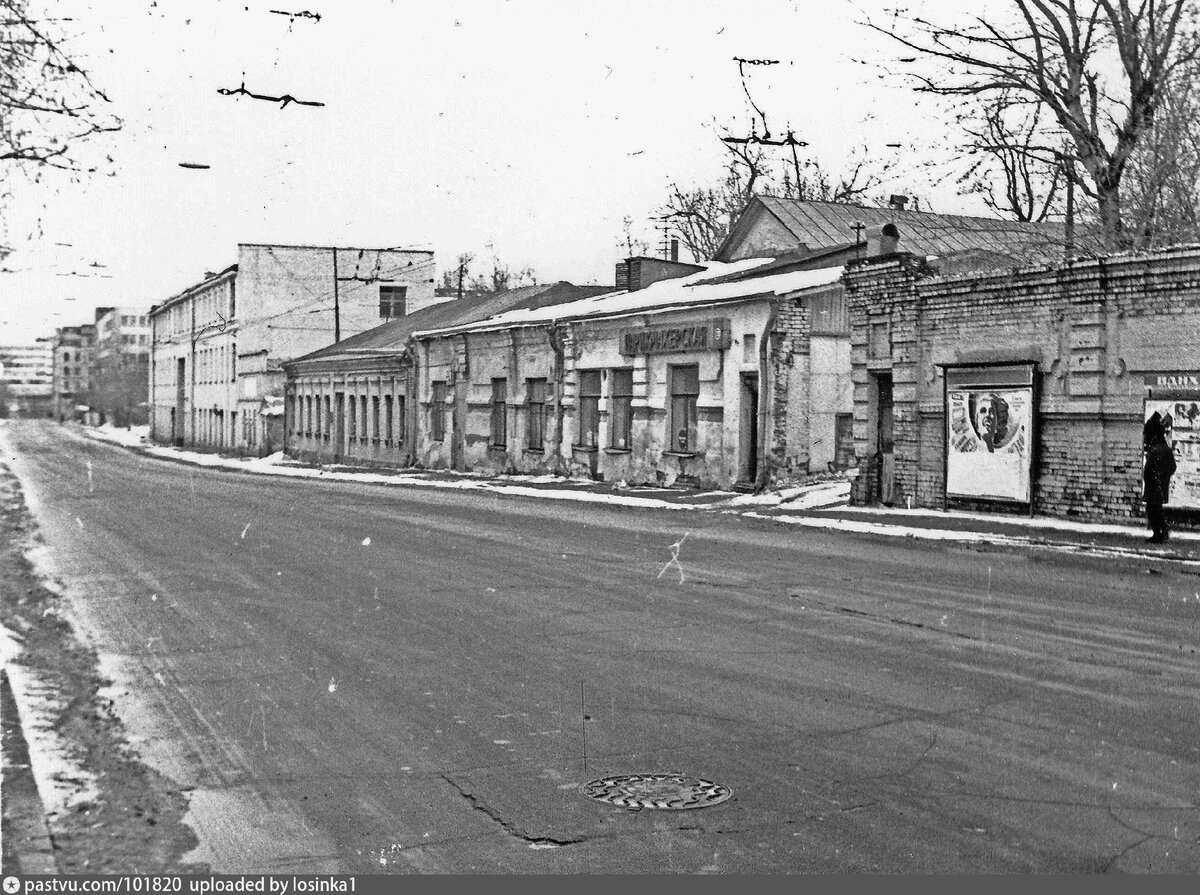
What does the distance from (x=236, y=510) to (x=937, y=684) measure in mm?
19135

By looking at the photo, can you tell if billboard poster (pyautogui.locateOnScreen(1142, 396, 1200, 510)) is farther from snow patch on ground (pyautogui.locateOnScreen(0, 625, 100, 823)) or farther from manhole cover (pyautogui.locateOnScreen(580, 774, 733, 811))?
snow patch on ground (pyautogui.locateOnScreen(0, 625, 100, 823))

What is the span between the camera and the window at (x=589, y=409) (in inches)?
1439

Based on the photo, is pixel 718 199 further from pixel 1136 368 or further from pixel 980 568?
pixel 980 568

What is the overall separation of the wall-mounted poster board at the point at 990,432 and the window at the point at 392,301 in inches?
2233

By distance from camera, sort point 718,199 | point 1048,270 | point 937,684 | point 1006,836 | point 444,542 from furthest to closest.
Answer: point 718,199, point 1048,270, point 444,542, point 937,684, point 1006,836

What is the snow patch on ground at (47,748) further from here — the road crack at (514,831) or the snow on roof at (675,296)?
the snow on roof at (675,296)

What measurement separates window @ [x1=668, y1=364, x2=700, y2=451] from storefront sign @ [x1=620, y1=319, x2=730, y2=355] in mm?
633

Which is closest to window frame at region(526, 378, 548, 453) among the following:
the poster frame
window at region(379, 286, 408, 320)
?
the poster frame

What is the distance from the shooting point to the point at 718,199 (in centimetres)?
6262

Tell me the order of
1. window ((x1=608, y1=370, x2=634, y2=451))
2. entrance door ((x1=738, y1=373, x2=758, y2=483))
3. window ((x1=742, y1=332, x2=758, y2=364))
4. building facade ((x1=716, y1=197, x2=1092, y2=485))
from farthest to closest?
window ((x1=608, y1=370, x2=634, y2=451)) < entrance door ((x1=738, y1=373, x2=758, y2=483)) < window ((x1=742, y1=332, x2=758, y2=364)) < building facade ((x1=716, y1=197, x2=1092, y2=485))

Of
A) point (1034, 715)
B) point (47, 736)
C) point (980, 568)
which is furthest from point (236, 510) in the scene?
point (1034, 715)

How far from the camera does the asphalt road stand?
17.2 ft

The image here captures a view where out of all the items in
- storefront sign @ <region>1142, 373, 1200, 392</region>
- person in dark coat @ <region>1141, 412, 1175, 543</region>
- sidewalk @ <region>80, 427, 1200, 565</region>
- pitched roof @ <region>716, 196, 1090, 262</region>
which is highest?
pitched roof @ <region>716, 196, 1090, 262</region>

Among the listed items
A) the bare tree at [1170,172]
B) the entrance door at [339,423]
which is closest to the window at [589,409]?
the bare tree at [1170,172]
